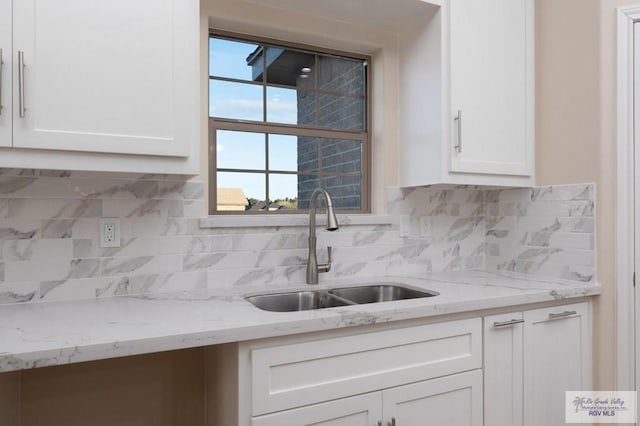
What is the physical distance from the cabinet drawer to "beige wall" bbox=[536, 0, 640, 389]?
722mm

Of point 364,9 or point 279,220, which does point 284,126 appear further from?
point 364,9

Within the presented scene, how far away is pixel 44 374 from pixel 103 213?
2.01 feet

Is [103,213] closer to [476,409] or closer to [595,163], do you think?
[476,409]

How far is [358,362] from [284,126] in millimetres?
1178

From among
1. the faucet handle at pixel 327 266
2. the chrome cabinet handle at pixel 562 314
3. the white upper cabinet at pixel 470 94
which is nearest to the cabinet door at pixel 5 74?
the faucet handle at pixel 327 266

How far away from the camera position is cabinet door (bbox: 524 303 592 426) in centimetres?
177

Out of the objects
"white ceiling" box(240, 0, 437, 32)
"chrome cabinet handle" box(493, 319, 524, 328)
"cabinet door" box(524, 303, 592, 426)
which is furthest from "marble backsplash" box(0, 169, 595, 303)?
"white ceiling" box(240, 0, 437, 32)

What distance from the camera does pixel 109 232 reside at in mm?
1678

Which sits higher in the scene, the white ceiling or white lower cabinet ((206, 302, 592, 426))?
the white ceiling

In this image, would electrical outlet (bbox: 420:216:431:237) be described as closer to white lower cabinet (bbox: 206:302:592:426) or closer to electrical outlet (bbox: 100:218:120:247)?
white lower cabinet (bbox: 206:302:592:426)

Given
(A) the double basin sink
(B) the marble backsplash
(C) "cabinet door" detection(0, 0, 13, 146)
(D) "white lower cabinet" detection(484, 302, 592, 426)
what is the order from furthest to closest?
(A) the double basin sink < (D) "white lower cabinet" detection(484, 302, 592, 426) < (B) the marble backsplash < (C) "cabinet door" detection(0, 0, 13, 146)

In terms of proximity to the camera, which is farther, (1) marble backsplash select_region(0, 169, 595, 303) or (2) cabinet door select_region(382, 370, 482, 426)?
(1) marble backsplash select_region(0, 169, 595, 303)

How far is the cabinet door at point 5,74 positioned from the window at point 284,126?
803 millimetres

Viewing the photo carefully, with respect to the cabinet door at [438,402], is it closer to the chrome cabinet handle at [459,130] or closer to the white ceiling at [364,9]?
the chrome cabinet handle at [459,130]
